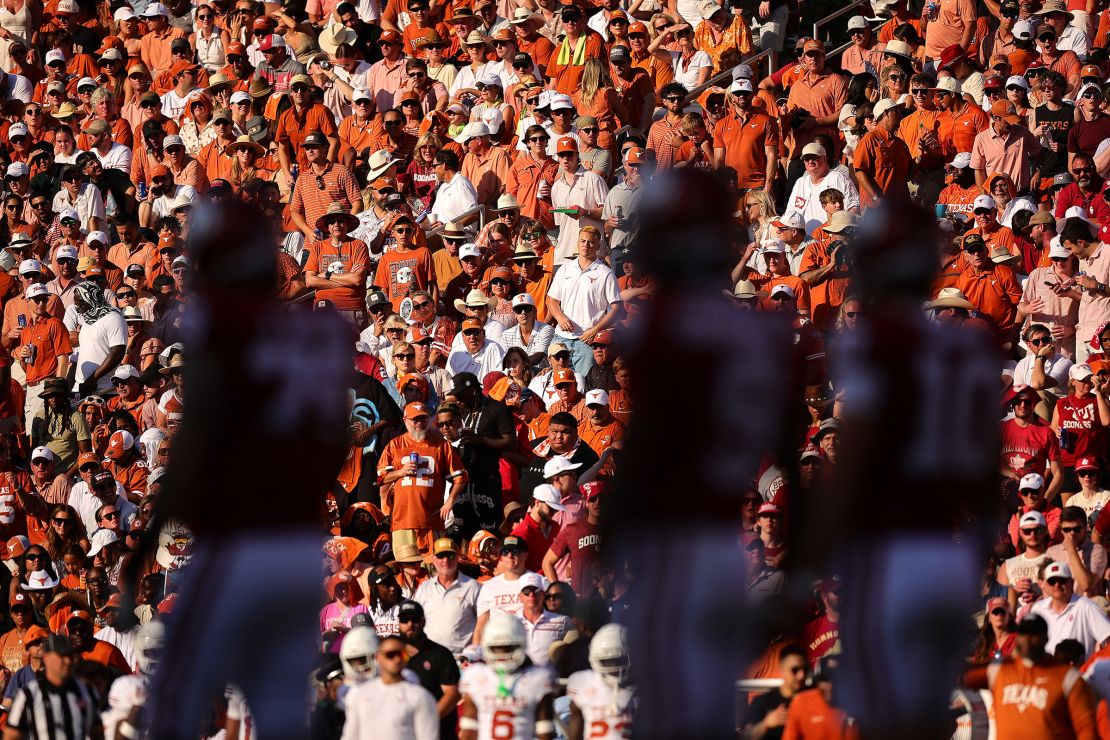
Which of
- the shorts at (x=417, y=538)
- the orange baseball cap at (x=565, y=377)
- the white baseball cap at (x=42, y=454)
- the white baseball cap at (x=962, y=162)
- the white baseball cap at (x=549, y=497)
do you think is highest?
the white baseball cap at (x=962, y=162)

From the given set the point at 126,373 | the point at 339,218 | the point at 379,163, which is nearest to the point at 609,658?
the point at 126,373

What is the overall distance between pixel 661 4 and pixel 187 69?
464 centimetres

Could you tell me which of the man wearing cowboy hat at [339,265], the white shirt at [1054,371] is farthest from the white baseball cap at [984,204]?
the man wearing cowboy hat at [339,265]

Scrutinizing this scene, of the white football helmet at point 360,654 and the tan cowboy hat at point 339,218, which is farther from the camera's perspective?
the tan cowboy hat at point 339,218

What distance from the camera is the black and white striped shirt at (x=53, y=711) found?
349 inches

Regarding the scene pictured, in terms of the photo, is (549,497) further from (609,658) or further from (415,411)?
(609,658)

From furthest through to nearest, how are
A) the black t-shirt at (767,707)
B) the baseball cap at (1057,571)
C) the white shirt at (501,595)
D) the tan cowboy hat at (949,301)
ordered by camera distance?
the tan cowboy hat at (949,301)
the white shirt at (501,595)
the baseball cap at (1057,571)
the black t-shirt at (767,707)

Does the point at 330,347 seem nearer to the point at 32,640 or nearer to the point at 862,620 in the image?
the point at 862,620

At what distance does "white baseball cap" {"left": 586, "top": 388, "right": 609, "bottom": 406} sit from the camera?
13570 millimetres

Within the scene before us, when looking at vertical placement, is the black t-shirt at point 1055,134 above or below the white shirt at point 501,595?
above

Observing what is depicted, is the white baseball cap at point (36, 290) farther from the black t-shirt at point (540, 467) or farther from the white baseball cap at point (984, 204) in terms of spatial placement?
the white baseball cap at point (984, 204)

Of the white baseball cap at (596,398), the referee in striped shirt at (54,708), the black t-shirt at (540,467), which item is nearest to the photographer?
the referee in striped shirt at (54,708)

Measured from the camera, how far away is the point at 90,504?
48.7ft

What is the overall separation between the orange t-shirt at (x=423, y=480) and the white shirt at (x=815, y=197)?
350cm
